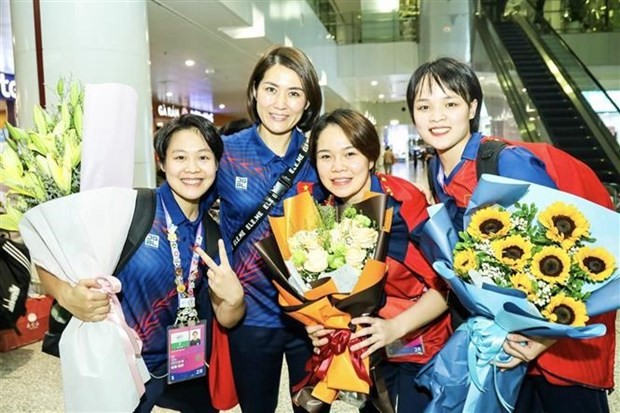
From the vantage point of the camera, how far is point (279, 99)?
215 cm

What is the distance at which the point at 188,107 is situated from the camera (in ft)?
72.0

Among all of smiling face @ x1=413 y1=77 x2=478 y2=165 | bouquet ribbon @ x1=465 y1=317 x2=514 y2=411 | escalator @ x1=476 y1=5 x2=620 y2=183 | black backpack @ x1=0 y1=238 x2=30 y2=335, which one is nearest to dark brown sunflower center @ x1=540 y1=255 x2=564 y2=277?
bouquet ribbon @ x1=465 y1=317 x2=514 y2=411

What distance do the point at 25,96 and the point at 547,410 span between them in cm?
494

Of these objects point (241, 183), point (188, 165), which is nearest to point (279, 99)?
point (241, 183)

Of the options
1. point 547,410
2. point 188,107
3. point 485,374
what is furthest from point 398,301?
point 188,107

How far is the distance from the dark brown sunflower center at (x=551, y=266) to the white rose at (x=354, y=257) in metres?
0.52

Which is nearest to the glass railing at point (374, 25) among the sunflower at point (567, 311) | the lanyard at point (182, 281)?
the lanyard at point (182, 281)

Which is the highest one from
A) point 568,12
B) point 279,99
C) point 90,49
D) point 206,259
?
point 568,12

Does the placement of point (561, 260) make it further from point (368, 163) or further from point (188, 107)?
point (188, 107)

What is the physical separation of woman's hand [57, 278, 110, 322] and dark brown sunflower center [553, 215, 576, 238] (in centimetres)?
135

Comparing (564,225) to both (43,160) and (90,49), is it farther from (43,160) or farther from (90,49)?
(90,49)

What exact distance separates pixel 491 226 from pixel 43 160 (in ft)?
4.50

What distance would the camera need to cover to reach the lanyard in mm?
1913

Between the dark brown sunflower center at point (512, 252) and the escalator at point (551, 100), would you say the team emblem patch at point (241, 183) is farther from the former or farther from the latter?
the escalator at point (551, 100)
